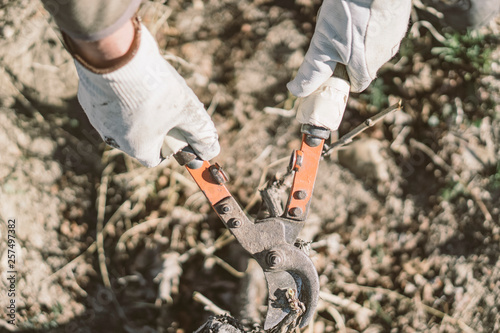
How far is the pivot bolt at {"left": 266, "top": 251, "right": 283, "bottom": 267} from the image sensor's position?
1182 millimetres

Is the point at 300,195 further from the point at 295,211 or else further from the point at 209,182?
the point at 209,182

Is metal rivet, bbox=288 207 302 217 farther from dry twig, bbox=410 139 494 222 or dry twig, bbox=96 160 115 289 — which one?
dry twig, bbox=96 160 115 289

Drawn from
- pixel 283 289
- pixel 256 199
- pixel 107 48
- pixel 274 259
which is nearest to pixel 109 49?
pixel 107 48

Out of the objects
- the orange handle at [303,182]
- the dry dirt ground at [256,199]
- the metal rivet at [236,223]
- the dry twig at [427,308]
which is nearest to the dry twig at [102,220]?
the dry dirt ground at [256,199]

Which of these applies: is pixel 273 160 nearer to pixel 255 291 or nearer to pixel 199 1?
pixel 255 291

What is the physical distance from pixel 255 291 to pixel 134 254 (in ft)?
1.73

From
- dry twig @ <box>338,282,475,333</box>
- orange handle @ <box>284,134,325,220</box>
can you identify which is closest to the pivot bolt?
orange handle @ <box>284,134,325,220</box>

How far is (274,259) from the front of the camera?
1184 millimetres

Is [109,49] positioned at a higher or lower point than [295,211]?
higher

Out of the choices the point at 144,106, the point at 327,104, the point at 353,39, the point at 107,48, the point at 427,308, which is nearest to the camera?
the point at 107,48

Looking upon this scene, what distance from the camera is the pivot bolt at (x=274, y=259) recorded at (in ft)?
3.88

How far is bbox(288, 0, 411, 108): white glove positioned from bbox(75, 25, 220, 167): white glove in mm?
348

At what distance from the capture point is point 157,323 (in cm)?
160

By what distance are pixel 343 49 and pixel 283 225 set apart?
0.55 m
